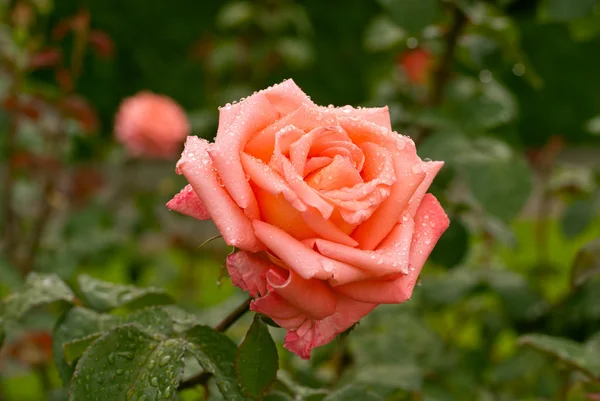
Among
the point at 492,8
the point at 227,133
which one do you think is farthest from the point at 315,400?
the point at 492,8

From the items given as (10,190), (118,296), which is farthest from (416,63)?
(118,296)

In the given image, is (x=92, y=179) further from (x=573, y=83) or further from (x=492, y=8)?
(x=573, y=83)

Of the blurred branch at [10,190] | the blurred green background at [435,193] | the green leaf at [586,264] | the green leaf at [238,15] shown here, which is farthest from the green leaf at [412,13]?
the green leaf at [238,15]

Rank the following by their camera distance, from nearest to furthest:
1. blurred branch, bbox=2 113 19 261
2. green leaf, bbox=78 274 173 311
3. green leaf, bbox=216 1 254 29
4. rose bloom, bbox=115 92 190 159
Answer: green leaf, bbox=78 274 173 311 → blurred branch, bbox=2 113 19 261 → rose bloom, bbox=115 92 190 159 → green leaf, bbox=216 1 254 29

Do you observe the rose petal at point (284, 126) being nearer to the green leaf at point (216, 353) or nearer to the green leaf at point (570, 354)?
the green leaf at point (216, 353)

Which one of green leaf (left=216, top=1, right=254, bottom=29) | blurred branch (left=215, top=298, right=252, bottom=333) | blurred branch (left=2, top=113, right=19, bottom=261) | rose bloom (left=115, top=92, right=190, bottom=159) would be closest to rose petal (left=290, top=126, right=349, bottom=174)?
blurred branch (left=215, top=298, right=252, bottom=333)

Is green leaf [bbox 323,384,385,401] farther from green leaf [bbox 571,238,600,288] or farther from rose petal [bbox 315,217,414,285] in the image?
green leaf [bbox 571,238,600,288]

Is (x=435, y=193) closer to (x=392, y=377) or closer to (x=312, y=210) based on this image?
(x=392, y=377)

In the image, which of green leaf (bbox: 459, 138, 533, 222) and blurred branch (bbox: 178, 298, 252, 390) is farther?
green leaf (bbox: 459, 138, 533, 222)
